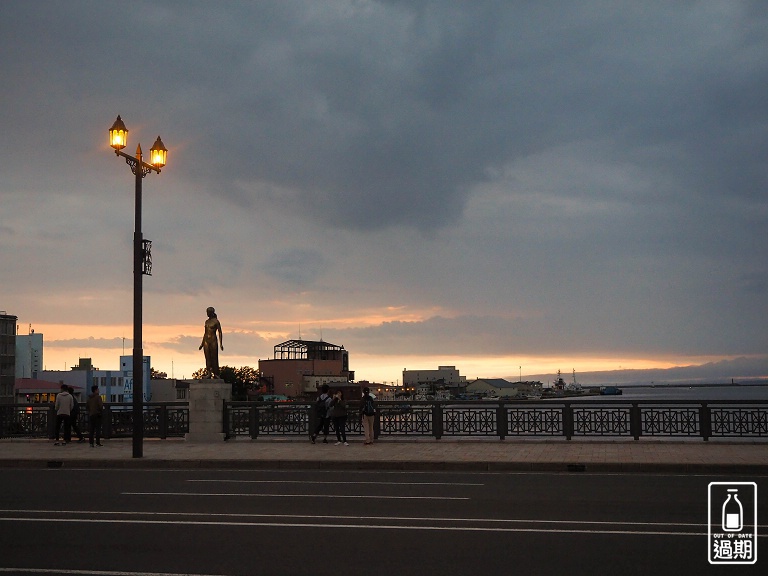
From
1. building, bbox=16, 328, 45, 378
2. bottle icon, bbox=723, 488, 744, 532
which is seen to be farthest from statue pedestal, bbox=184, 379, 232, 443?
building, bbox=16, 328, 45, 378

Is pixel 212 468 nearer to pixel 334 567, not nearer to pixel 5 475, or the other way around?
pixel 5 475

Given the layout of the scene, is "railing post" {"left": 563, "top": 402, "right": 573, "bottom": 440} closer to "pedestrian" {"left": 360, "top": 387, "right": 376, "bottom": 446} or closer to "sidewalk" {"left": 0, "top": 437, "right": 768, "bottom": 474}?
"sidewalk" {"left": 0, "top": 437, "right": 768, "bottom": 474}

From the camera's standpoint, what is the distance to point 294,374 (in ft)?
499

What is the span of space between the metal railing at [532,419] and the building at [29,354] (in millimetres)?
112171

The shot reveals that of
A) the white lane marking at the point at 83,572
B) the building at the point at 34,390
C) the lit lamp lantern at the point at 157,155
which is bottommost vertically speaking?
the building at the point at 34,390

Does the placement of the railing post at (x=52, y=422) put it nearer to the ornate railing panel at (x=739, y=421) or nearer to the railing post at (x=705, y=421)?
the railing post at (x=705, y=421)

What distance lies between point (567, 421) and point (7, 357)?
99348 millimetres

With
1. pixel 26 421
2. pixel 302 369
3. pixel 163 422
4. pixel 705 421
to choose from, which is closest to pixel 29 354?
pixel 302 369

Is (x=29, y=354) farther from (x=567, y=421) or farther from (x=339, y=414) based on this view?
(x=567, y=421)

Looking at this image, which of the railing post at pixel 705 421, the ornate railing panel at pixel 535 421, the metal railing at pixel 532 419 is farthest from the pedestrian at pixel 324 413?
the railing post at pixel 705 421

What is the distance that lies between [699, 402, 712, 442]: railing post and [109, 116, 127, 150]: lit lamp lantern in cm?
1731

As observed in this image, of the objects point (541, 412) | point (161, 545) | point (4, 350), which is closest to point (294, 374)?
point (4, 350)

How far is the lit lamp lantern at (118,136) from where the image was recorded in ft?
68.8

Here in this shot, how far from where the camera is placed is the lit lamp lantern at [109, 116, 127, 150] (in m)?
21.0
